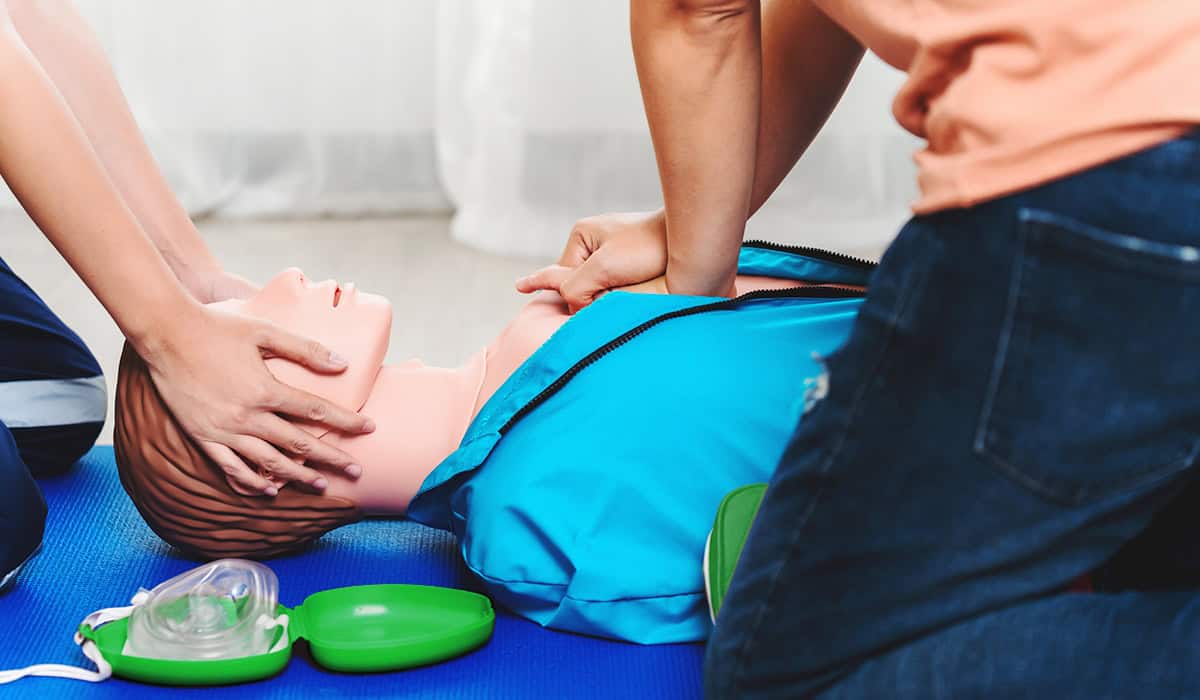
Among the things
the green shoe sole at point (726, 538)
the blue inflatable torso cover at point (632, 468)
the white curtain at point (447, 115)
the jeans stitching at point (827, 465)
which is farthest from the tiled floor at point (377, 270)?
the jeans stitching at point (827, 465)

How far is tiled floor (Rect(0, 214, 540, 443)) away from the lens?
91.3 inches

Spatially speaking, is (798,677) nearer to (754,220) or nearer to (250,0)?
(754,220)

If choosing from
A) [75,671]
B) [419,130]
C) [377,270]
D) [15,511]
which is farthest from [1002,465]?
[419,130]

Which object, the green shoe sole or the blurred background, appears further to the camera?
the blurred background

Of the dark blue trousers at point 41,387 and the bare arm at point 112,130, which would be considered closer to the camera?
the bare arm at point 112,130

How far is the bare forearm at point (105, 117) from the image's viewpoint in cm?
129

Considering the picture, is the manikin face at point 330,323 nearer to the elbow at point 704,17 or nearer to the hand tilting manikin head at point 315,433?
the hand tilting manikin head at point 315,433

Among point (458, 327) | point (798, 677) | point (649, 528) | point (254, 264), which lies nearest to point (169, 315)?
point (649, 528)

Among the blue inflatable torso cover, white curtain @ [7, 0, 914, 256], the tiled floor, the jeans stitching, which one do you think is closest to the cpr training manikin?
the blue inflatable torso cover

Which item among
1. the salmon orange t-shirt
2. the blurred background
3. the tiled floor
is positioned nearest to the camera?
the salmon orange t-shirt

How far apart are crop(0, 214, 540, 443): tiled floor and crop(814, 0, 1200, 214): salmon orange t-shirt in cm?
151

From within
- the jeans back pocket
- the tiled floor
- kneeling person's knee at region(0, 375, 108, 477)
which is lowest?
the tiled floor

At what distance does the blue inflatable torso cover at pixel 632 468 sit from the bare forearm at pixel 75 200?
0.99 feet

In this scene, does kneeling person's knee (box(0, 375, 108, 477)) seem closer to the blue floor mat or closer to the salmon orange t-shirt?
the blue floor mat
